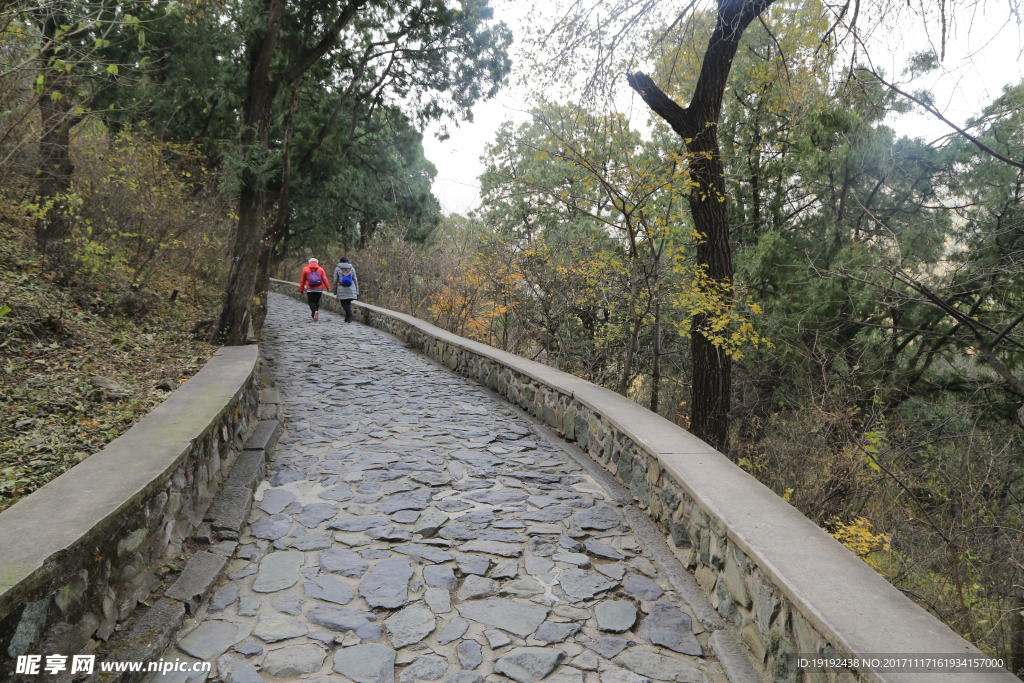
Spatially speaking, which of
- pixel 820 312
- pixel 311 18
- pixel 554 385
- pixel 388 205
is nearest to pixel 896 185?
pixel 820 312

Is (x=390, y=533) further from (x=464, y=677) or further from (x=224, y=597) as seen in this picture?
(x=464, y=677)

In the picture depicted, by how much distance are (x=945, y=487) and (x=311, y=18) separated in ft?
37.2

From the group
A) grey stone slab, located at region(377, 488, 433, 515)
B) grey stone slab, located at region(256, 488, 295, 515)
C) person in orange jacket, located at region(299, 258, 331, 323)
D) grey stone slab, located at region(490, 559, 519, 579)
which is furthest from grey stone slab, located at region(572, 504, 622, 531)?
person in orange jacket, located at region(299, 258, 331, 323)

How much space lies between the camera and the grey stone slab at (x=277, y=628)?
2.87m

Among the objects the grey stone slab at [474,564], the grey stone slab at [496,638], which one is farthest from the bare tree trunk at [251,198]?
the grey stone slab at [496,638]

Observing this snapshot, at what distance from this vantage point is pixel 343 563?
11.8 ft

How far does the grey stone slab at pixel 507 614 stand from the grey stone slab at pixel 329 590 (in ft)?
1.95

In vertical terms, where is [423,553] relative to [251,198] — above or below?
below

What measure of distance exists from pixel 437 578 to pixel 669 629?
1.27 metres

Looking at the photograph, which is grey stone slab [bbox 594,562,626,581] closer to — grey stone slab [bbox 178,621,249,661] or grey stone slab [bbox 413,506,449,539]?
grey stone slab [bbox 413,506,449,539]

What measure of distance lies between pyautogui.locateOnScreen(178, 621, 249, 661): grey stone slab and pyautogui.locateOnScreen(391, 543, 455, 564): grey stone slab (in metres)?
1.03

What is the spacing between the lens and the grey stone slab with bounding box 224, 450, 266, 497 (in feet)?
15.1
